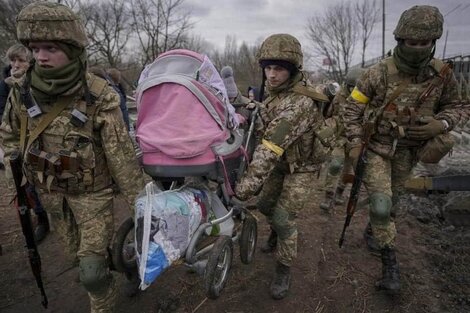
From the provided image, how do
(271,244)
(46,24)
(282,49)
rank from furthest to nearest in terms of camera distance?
(271,244), (282,49), (46,24)

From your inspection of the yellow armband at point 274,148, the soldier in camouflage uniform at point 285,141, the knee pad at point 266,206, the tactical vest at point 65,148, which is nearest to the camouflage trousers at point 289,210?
the soldier in camouflage uniform at point 285,141

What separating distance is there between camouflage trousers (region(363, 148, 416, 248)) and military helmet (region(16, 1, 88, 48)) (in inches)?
108

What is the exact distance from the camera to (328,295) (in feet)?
10.6

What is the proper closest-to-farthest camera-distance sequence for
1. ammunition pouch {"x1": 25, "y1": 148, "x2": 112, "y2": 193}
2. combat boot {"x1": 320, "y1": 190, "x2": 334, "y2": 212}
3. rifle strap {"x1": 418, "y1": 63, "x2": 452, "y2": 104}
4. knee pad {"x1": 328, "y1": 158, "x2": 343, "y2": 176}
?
ammunition pouch {"x1": 25, "y1": 148, "x2": 112, "y2": 193} → rifle strap {"x1": 418, "y1": 63, "x2": 452, "y2": 104} → combat boot {"x1": 320, "y1": 190, "x2": 334, "y2": 212} → knee pad {"x1": 328, "y1": 158, "x2": 343, "y2": 176}

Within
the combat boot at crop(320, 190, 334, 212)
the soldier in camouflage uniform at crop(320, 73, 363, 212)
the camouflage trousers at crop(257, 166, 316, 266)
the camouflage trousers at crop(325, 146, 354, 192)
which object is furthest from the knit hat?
the camouflage trousers at crop(257, 166, 316, 266)

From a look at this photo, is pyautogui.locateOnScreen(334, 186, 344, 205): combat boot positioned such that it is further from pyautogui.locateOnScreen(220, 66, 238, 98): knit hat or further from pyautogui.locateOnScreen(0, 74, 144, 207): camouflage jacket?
pyautogui.locateOnScreen(0, 74, 144, 207): camouflage jacket

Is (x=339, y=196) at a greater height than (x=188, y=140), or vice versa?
(x=188, y=140)

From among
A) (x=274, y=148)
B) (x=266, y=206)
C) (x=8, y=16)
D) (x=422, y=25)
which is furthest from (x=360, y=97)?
(x=8, y=16)

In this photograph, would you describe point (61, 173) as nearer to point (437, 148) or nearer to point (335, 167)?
point (437, 148)

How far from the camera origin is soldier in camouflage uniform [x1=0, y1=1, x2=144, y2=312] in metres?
2.26

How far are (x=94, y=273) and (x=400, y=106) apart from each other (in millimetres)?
2969

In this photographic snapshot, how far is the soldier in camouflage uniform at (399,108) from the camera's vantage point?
3.01 metres

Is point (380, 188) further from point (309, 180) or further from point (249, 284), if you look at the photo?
point (249, 284)

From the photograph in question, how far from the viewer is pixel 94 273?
2.35 meters
